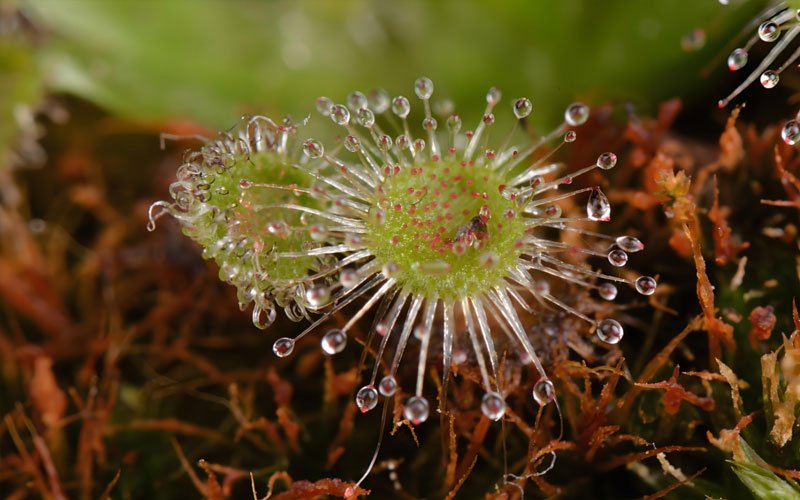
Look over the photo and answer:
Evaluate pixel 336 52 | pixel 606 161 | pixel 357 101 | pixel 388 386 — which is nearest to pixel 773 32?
pixel 606 161

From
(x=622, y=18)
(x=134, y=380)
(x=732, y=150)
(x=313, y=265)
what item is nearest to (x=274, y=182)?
(x=313, y=265)

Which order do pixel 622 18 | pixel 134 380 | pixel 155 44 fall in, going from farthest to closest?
pixel 155 44 < pixel 622 18 < pixel 134 380

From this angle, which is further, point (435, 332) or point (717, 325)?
point (435, 332)

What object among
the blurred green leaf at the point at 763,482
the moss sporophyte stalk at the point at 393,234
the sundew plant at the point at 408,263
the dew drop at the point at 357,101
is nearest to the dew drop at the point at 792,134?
the sundew plant at the point at 408,263

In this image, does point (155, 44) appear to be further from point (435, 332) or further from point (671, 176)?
point (671, 176)

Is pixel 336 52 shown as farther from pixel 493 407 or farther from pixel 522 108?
pixel 493 407

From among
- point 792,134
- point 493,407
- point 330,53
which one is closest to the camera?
point 493,407

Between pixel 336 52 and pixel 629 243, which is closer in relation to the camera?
pixel 629 243

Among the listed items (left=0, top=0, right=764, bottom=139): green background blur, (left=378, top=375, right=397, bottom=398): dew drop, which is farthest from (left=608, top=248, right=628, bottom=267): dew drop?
(left=0, top=0, right=764, bottom=139): green background blur

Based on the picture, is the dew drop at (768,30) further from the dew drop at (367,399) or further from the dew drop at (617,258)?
the dew drop at (367,399)
